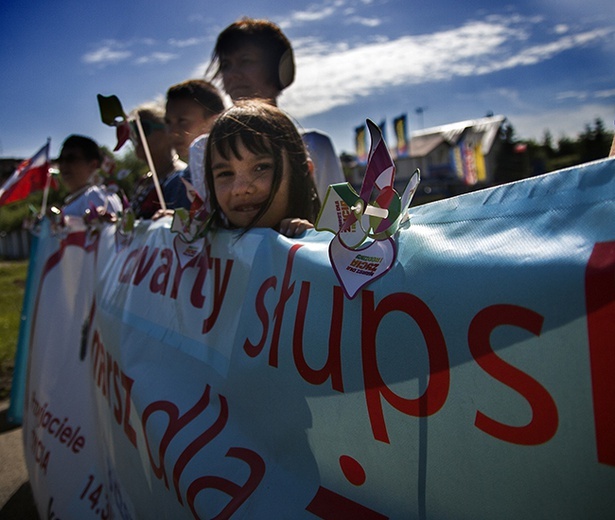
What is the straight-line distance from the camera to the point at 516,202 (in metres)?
0.81

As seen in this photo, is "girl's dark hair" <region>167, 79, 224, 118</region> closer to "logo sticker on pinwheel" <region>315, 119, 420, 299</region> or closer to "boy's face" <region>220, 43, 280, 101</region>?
"boy's face" <region>220, 43, 280, 101</region>

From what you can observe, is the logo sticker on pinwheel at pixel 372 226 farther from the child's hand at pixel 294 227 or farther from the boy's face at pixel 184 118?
the boy's face at pixel 184 118

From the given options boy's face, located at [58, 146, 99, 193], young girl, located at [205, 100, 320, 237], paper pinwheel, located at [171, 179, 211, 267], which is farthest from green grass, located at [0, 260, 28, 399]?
young girl, located at [205, 100, 320, 237]

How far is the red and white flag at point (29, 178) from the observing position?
4102 mm

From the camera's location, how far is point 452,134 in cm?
4253

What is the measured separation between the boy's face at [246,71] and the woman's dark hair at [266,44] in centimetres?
2

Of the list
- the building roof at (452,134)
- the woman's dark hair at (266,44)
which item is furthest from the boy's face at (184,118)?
the building roof at (452,134)

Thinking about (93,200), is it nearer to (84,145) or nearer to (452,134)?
(84,145)

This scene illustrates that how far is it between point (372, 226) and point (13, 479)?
3.16 m

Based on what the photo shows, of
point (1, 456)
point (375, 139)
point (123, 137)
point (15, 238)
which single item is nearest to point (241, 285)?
point (375, 139)

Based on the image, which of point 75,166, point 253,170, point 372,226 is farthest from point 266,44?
point 75,166

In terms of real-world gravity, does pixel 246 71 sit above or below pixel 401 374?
above

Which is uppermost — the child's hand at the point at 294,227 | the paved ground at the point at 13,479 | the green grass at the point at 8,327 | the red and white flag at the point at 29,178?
the red and white flag at the point at 29,178

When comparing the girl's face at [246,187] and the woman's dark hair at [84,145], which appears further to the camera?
the woman's dark hair at [84,145]
